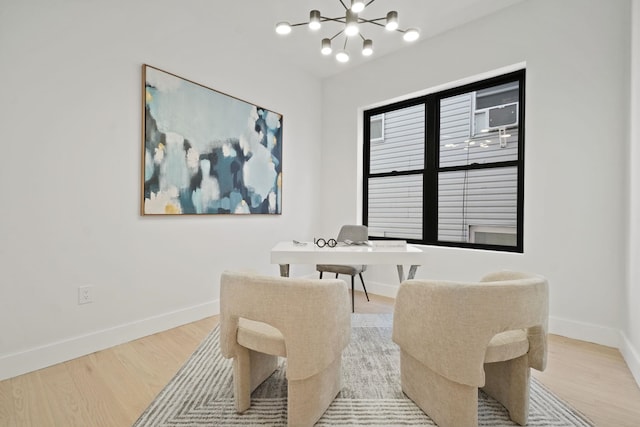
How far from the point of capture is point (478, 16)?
9.04 feet

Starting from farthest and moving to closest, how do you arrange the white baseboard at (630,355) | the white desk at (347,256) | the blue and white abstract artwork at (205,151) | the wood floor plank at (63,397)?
the blue and white abstract artwork at (205,151) < the white desk at (347,256) < the white baseboard at (630,355) < the wood floor plank at (63,397)

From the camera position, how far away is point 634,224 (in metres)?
1.90

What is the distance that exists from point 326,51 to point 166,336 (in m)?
2.55

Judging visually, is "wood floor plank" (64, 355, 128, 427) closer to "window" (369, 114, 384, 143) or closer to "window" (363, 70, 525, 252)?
"window" (363, 70, 525, 252)

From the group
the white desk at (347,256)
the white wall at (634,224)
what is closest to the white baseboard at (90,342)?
the white desk at (347,256)

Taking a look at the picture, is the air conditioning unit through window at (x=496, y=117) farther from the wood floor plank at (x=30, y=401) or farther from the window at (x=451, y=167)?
the wood floor plank at (x=30, y=401)

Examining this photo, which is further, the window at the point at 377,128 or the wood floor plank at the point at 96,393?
the window at the point at 377,128

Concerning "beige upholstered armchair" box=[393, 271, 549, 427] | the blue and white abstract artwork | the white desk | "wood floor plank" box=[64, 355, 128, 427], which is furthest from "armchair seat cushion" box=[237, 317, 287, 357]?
the blue and white abstract artwork

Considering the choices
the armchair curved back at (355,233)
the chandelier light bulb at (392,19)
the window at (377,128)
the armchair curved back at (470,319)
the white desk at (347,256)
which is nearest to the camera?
the armchair curved back at (470,319)

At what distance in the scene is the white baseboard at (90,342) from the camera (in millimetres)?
1748

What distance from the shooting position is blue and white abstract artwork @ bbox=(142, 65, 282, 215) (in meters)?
2.36

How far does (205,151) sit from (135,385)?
183 centimetres

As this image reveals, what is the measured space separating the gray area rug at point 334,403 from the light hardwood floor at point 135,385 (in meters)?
0.11

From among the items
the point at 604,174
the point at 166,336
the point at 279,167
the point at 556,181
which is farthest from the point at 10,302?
the point at 604,174
